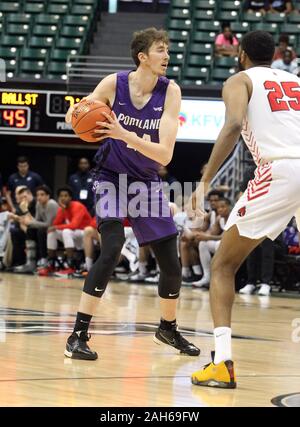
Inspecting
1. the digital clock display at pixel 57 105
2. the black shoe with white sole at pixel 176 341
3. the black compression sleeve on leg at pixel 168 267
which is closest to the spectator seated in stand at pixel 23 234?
the digital clock display at pixel 57 105

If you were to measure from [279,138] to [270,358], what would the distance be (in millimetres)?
1767

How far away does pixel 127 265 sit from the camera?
52.0ft

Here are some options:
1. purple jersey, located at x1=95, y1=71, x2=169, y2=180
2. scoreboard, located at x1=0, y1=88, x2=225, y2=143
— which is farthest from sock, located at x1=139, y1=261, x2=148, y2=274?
purple jersey, located at x1=95, y1=71, x2=169, y2=180

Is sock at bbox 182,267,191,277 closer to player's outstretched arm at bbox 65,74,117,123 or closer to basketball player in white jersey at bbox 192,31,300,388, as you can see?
player's outstretched arm at bbox 65,74,117,123

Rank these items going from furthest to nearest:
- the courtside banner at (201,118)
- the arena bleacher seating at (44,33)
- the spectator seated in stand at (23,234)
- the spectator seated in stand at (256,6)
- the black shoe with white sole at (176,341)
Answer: the spectator seated in stand at (256,6), the arena bleacher seating at (44,33), the courtside banner at (201,118), the spectator seated in stand at (23,234), the black shoe with white sole at (176,341)

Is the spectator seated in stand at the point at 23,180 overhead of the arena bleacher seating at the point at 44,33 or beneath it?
beneath

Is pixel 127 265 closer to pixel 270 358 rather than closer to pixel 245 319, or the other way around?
pixel 245 319

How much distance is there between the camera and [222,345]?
4.78 metres

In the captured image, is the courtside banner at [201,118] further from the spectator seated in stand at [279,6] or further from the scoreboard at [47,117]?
the spectator seated in stand at [279,6]

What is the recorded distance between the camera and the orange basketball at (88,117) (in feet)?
18.1

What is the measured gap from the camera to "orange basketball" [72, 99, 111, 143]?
5.51m

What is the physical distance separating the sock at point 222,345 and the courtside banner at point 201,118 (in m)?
11.8

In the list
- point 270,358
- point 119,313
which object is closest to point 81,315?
point 270,358

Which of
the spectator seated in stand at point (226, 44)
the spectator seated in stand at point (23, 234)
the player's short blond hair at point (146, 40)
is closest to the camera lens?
the player's short blond hair at point (146, 40)
